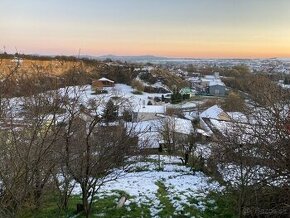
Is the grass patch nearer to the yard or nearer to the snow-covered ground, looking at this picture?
the yard

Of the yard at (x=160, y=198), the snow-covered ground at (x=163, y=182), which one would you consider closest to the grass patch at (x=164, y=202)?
the yard at (x=160, y=198)

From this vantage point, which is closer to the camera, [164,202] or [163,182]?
[164,202]

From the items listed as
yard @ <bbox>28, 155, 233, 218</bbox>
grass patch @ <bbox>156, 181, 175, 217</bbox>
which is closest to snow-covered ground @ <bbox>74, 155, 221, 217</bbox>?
yard @ <bbox>28, 155, 233, 218</bbox>

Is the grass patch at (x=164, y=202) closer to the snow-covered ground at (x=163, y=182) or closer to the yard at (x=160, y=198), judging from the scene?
the yard at (x=160, y=198)

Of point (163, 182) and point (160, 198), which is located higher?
point (160, 198)

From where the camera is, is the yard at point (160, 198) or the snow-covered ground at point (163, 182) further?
the snow-covered ground at point (163, 182)

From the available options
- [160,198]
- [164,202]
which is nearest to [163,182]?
[160,198]

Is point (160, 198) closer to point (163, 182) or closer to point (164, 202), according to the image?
point (164, 202)

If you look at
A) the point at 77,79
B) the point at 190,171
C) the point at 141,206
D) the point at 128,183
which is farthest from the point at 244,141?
the point at 190,171

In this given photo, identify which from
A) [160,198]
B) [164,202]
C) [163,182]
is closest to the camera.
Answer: [164,202]
